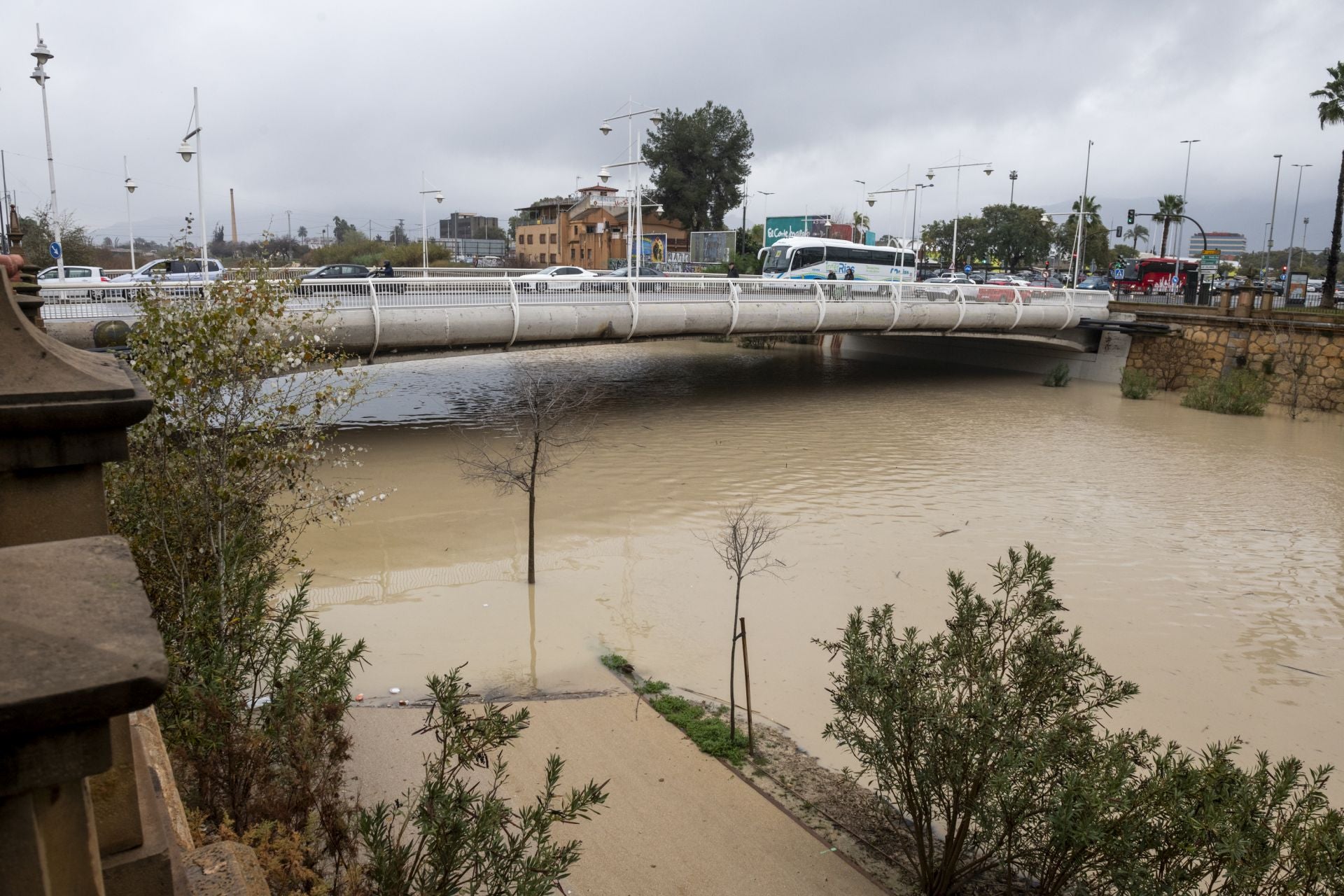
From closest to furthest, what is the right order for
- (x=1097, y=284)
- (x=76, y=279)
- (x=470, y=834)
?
1. (x=470, y=834)
2. (x=76, y=279)
3. (x=1097, y=284)

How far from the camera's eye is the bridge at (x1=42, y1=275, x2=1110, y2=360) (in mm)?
15828

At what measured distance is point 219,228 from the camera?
3167 inches

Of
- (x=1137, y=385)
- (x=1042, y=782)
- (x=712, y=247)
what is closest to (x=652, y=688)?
(x=1042, y=782)

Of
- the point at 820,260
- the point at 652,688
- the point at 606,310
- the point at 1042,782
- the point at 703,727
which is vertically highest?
the point at 820,260

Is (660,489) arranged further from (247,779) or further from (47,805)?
(47,805)

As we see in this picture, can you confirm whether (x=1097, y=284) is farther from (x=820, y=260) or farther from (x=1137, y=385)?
(x=1137, y=385)

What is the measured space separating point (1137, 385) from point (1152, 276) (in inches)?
903

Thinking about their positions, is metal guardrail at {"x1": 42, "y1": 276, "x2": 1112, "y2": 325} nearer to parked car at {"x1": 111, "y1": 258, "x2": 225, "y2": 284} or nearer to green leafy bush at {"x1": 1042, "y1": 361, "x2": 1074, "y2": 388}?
green leafy bush at {"x1": 1042, "y1": 361, "x2": 1074, "y2": 388}

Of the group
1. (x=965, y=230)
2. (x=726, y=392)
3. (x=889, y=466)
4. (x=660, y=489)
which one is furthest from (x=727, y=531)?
(x=965, y=230)

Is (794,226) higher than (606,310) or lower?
higher

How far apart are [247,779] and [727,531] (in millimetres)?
9946

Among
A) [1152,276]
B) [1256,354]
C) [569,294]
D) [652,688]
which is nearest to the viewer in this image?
[652,688]

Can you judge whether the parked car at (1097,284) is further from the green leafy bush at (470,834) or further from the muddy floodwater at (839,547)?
the green leafy bush at (470,834)

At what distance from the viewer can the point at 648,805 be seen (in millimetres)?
6461
